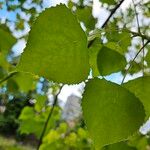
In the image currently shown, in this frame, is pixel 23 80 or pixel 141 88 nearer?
pixel 141 88

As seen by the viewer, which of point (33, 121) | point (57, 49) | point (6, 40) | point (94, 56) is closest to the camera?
point (57, 49)

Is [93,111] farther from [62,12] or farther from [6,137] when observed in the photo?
[6,137]

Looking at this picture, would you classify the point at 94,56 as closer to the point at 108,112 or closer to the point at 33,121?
the point at 108,112

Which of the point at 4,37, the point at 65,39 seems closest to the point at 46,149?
the point at 4,37

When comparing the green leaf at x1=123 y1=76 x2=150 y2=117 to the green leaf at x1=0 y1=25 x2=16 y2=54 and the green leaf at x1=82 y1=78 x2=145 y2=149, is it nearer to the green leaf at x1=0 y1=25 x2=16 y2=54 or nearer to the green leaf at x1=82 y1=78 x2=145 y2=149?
the green leaf at x1=82 y1=78 x2=145 y2=149

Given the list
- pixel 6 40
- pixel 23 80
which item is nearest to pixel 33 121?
pixel 23 80

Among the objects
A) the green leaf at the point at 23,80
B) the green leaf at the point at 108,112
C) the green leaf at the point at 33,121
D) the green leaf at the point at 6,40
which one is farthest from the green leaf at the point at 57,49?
the green leaf at the point at 33,121

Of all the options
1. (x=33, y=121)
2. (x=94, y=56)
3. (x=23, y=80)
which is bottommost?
(x=33, y=121)

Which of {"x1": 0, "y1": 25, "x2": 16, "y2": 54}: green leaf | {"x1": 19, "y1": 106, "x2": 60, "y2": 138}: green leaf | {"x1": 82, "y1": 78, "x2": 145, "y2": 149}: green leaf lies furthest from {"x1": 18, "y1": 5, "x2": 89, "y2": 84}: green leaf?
{"x1": 19, "y1": 106, "x2": 60, "y2": 138}: green leaf
